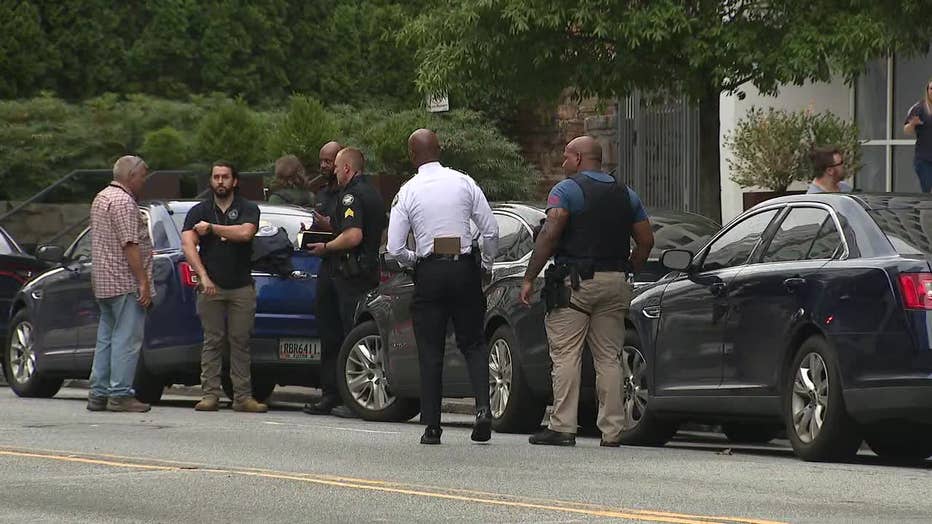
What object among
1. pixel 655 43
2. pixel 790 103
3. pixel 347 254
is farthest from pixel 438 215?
pixel 790 103

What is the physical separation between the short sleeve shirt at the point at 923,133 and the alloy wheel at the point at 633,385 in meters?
4.73

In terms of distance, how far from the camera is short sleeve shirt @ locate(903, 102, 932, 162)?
17.2m

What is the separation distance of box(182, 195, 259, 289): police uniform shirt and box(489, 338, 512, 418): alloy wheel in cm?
254

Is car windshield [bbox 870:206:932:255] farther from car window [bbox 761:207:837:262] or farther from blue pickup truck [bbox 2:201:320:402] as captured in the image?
blue pickup truck [bbox 2:201:320:402]

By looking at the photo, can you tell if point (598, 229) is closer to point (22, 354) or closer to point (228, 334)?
point (228, 334)

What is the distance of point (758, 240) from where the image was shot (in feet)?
41.2

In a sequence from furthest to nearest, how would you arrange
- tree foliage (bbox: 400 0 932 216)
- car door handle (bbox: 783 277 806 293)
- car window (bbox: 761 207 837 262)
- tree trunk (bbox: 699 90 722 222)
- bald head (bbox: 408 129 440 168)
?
tree trunk (bbox: 699 90 722 222)
tree foliage (bbox: 400 0 932 216)
bald head (bbox: 408 129 440 168)
car window (bbox: 761 207 837 262)
car door handle (bbox: 783 277 806 293)

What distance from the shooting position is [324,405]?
53.7 ft

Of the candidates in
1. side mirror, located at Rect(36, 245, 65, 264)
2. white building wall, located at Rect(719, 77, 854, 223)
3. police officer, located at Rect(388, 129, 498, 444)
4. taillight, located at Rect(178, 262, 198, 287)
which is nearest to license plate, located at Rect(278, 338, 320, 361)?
taillight, located at Rect(178, 262, 198, 287)

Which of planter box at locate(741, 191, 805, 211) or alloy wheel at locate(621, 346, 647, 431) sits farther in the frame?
planter box at locate(741, 191, 805, 211)

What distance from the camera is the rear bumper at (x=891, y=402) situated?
10.9 meters

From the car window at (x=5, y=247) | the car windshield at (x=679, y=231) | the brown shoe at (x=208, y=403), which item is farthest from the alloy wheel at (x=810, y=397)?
the car window at (x=5, y=247)

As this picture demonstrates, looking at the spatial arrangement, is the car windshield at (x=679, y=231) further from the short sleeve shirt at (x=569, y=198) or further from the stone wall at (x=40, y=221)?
the stone wall at (x=40, y=221)

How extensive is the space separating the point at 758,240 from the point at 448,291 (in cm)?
185
